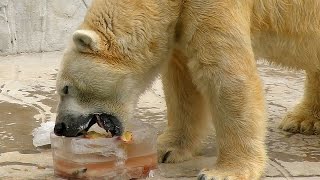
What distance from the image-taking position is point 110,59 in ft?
9.12

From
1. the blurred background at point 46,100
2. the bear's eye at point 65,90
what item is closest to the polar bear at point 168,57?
the bear's eye at point 65,90

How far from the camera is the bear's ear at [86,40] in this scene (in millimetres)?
2717

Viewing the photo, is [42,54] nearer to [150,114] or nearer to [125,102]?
[150,114]

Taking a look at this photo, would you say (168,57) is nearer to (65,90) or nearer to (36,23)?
(65,90)

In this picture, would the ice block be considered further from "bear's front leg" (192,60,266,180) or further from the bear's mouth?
"bear's front leg" (192,60,266,180)

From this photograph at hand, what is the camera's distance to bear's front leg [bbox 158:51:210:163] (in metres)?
3.27

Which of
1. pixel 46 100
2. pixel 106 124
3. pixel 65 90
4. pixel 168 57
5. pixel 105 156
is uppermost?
pixel 168 57

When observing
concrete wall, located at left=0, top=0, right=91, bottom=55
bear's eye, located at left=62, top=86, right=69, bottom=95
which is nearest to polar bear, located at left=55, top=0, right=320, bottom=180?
bear's eye, located at left=62, top=86, right=69, bottom=95

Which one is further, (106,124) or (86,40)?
(106,124)

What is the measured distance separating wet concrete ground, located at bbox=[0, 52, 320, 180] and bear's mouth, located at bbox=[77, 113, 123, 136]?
0.29 metres

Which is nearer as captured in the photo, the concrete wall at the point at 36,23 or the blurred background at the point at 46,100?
the blurred background at the point at 46,100

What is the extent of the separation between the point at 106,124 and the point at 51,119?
1.21 m

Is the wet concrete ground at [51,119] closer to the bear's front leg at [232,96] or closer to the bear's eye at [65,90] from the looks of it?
the bear's front leg at [232,96]

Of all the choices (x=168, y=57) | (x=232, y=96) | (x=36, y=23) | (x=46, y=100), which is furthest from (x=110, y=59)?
(x=36, y=23)
